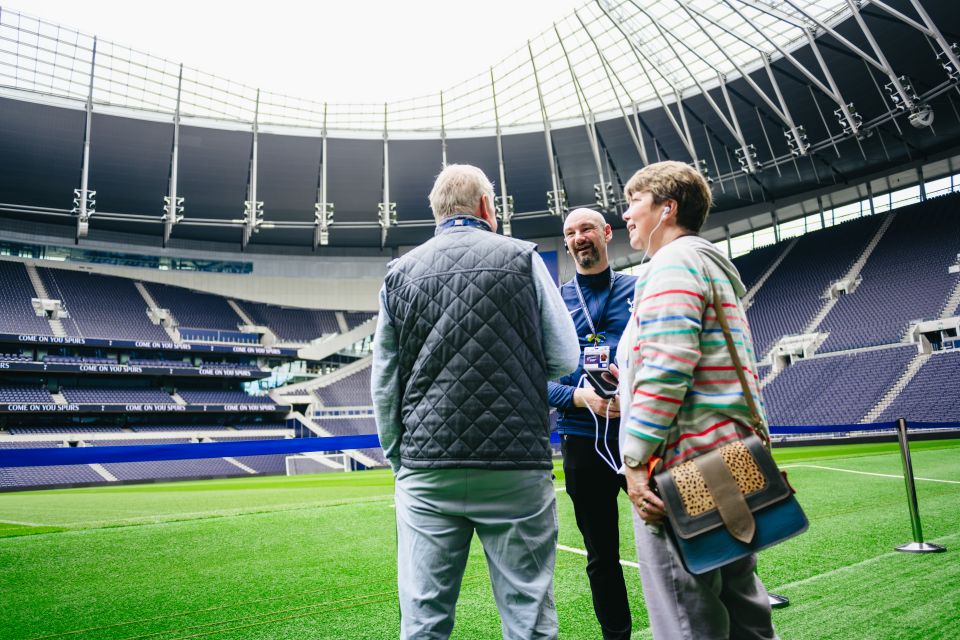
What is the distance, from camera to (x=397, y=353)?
2471 mm

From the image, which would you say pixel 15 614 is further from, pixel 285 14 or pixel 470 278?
pixel 285 14

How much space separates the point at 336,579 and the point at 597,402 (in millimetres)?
2905

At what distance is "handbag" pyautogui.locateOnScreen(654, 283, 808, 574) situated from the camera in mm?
1907

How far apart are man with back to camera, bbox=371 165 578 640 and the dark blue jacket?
84 cm

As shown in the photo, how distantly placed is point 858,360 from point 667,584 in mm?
29579

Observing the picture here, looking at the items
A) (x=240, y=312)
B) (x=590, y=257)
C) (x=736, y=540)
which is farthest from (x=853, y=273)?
(x=240, y=312)

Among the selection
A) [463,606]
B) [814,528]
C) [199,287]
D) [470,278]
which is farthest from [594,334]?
[199,287]

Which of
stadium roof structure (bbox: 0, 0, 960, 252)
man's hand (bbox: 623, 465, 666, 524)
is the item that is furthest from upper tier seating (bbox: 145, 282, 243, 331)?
man's hand (bbox: 623, 465, 666, 524)

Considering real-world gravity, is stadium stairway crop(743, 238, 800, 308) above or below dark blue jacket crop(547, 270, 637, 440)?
above

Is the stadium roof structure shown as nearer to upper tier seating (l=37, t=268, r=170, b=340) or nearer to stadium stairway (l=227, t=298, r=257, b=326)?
upper tier seating (l=37, t=268, r=170, b=340)

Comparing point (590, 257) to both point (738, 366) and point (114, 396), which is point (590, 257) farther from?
point (114, 396)

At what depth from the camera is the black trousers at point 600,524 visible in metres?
2.95

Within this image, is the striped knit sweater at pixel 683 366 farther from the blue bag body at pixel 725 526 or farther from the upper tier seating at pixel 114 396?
the upper tier seating at pixel 114 396

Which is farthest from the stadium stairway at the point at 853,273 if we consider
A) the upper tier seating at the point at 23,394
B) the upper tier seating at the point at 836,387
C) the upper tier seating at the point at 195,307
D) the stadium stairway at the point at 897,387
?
the upper tier seating at the point at 23,394
